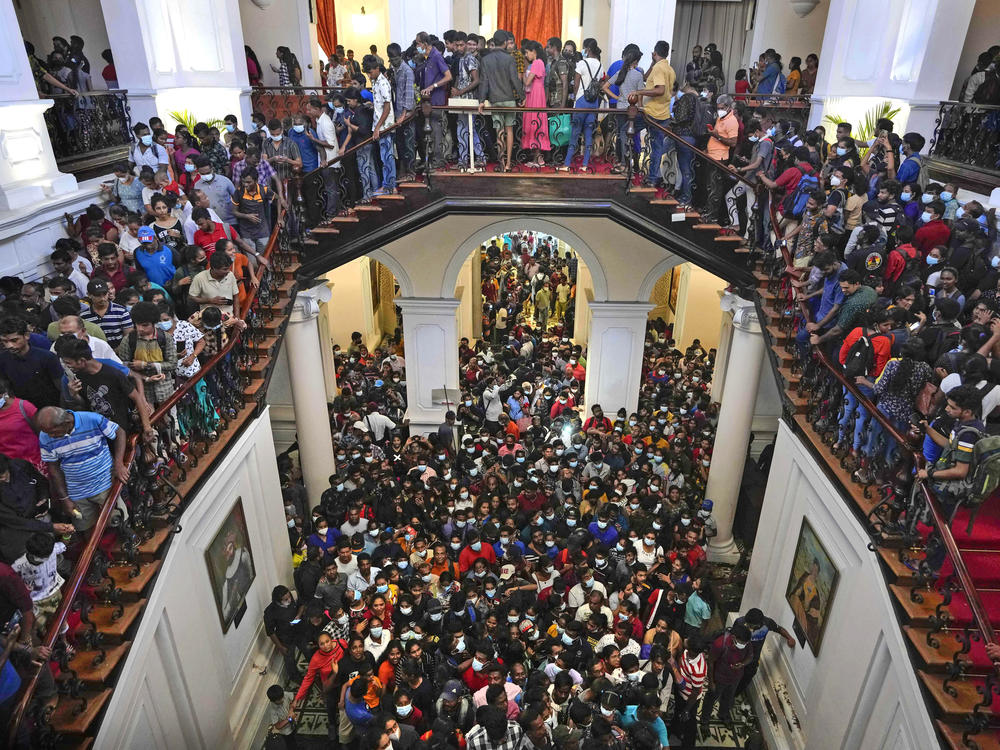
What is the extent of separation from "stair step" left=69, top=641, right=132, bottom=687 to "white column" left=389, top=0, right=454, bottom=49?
28.7 feet

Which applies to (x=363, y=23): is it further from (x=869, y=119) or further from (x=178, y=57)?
(x=869, y=119)

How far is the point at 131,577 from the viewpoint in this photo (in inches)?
176

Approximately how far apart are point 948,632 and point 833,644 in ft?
5.00

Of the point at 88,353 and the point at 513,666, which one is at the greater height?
the point at 88,353

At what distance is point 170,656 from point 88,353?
2429mm

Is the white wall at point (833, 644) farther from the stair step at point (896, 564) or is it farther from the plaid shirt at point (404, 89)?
the plaid shirt at point (404, 89)

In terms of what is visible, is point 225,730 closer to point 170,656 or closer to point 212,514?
point 170,656

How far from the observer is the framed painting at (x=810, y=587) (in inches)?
232

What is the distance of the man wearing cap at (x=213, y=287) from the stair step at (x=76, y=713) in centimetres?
323

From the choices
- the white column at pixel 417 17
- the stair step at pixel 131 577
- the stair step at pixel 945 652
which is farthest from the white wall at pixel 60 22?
the stair step at pixel 945 652

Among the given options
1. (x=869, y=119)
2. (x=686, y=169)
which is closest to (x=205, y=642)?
(x=686, y=169)

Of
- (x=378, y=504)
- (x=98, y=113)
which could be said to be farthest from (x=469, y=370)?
(x=98, y=113)

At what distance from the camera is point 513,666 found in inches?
225

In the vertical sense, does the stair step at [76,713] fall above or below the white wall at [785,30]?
below
